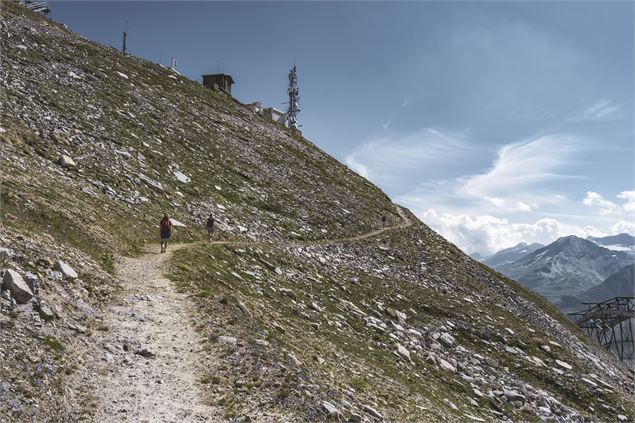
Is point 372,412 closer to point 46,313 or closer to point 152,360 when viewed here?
point 152,360

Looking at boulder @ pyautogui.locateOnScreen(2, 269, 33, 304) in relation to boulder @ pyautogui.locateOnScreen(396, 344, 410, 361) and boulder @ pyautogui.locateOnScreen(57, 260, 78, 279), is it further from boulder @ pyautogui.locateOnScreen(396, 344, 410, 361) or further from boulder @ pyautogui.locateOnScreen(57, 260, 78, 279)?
boulder @ pyautogui.locateOnScreen(396, 344, 410, 361)

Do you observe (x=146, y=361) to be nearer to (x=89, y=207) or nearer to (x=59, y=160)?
(x=89, y=207)

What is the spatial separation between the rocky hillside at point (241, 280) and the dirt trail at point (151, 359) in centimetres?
23

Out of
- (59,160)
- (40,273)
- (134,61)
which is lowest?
(40,273)

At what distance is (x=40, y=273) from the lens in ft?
43.2

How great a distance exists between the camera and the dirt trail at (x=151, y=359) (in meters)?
9.93

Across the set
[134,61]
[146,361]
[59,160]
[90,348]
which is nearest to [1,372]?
[90,348]

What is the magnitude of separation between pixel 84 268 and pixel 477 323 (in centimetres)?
2541

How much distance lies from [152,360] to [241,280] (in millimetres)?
9419

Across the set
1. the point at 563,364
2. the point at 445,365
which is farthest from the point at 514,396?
the point at 563,364

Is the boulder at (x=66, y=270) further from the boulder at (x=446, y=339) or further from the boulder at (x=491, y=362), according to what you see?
the boulder at (x=491, y=362)

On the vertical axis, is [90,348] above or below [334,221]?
below

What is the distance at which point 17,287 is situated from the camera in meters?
11.7

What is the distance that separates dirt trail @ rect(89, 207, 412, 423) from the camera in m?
9.93
